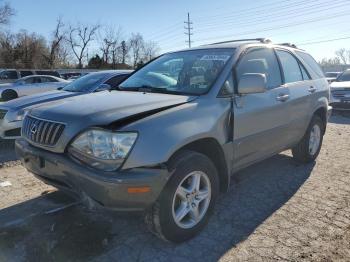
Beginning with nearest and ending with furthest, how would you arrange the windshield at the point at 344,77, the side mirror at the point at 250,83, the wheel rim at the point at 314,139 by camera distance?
the side mirror at the point at 250,83 → the wheel rim at the point at 314,139 → the windshield at the point at 344,77

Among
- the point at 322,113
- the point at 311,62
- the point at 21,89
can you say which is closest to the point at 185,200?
the point at 322,113

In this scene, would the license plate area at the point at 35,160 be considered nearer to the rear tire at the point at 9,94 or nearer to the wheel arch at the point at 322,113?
the wheel arch at the point at 322,113

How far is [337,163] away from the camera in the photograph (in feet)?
20.1

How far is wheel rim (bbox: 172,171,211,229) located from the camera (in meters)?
3.36

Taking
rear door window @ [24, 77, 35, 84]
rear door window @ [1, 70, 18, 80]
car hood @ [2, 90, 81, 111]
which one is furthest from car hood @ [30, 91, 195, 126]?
rear door window @ [1, 70, 18, 80]

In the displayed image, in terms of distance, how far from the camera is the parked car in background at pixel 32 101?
22.6ft

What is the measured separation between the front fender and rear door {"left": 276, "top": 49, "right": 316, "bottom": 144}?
1642 millimetres

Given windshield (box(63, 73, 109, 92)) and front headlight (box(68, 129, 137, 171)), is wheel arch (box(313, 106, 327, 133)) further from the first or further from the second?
windshield (box(63, 73, 109, 92))

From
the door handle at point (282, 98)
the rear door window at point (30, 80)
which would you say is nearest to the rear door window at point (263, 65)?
the door handle at point (282, 98)

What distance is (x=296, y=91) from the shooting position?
201 inches

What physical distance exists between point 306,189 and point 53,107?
3.33 metres

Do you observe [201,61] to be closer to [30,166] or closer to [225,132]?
[225,132]

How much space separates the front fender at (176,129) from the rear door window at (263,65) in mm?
695

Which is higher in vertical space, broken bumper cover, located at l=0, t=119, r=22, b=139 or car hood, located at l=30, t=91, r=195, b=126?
car hood, located at l=30, t=91, r=195, b=126
